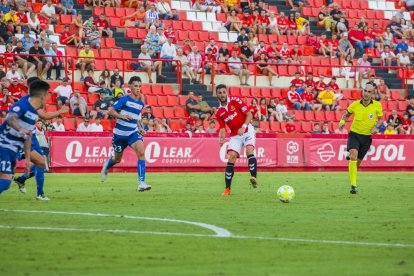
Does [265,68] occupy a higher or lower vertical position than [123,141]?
higher

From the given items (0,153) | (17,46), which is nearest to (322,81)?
(17,46)

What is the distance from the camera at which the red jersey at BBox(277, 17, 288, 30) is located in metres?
42.7

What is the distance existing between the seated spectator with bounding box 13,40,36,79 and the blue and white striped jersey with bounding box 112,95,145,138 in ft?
41.9

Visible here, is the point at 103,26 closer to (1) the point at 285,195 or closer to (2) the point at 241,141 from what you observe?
(2) the point at 241,141

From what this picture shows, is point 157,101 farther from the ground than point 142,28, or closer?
closer

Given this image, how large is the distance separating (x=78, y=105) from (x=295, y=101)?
31.7 ft

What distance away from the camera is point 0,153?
1519 centimetres

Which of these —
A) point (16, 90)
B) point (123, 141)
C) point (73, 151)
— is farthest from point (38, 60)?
point (123, 141)

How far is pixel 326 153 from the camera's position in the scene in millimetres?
34750

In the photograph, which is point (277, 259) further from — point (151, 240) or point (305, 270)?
point (151, 240)

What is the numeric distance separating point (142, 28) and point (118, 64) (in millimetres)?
2773

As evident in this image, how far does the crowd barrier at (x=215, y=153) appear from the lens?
31.0 metres

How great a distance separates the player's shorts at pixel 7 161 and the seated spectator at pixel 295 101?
949 inches

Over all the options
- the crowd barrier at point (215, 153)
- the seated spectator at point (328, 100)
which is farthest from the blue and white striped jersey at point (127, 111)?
the seated spectator at point (328, 100)
